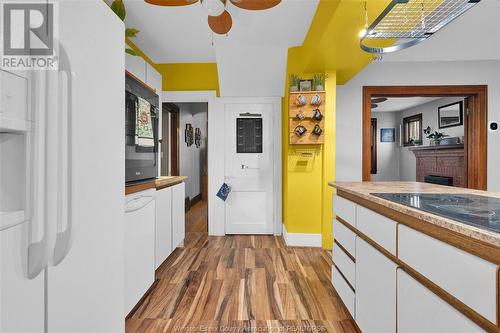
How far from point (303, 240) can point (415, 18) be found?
2.58 meters

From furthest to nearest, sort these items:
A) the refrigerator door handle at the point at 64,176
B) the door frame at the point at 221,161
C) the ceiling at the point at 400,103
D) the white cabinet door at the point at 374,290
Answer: the ceiling at the point at 400,103, the door frame at the point at 221,161, the white cabinet door at the point at 374,290, the refrigerator door handle at the point at 64,176

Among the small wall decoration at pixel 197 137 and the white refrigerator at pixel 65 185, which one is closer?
the white refrigerator at pixel 65 185

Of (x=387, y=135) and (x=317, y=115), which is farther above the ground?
(x=387, y=135)

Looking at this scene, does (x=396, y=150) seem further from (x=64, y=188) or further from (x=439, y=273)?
(x=64, y=188)

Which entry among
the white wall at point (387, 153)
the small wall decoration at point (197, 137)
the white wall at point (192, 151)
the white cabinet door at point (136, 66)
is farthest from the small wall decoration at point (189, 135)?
the white wall at point (387, 153)

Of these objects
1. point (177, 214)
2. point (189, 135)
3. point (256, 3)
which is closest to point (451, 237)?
point (256, 3)

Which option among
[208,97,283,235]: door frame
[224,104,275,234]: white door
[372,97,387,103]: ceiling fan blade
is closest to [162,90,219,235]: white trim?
[208,97,283,235]: door frame

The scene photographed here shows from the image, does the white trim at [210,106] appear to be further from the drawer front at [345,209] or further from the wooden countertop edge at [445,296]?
the wooden countertop edge at [445,296]

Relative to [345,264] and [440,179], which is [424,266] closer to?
[345,264]

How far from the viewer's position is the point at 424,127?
638 centimetres

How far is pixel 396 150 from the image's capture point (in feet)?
24.5

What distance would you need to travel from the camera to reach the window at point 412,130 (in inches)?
259

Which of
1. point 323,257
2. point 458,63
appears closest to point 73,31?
point 323,257

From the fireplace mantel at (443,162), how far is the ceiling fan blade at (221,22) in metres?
4.55
